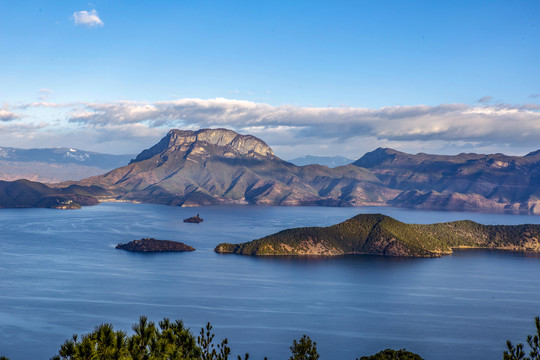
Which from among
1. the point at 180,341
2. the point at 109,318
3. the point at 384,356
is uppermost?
the point at 180,341

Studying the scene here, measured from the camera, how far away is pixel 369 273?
197 meters

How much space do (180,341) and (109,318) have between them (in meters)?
87.1

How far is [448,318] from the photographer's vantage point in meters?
136

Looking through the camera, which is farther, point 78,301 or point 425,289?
point 425,289

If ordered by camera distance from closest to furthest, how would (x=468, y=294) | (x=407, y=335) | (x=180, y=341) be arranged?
(x=180, y=341) < (x=407, y=335) < (x=468, y=294)

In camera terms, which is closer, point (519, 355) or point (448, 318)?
point (519, 355)

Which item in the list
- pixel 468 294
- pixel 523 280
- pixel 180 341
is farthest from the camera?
pixel 523 280

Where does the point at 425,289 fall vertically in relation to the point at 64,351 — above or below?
below

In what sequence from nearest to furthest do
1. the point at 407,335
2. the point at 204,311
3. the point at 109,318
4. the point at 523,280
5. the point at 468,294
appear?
the point at 407,335, the point at 109,318, the point at 204,311, the point at 468,294, the point at 523,280

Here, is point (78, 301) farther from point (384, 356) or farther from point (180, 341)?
point (180, 341)

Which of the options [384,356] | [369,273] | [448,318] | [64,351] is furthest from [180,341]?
[369,273]

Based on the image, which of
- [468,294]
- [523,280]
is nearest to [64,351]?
[468,294]

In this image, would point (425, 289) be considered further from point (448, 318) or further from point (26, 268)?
point (26, 268)

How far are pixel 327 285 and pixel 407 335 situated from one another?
184 ft
